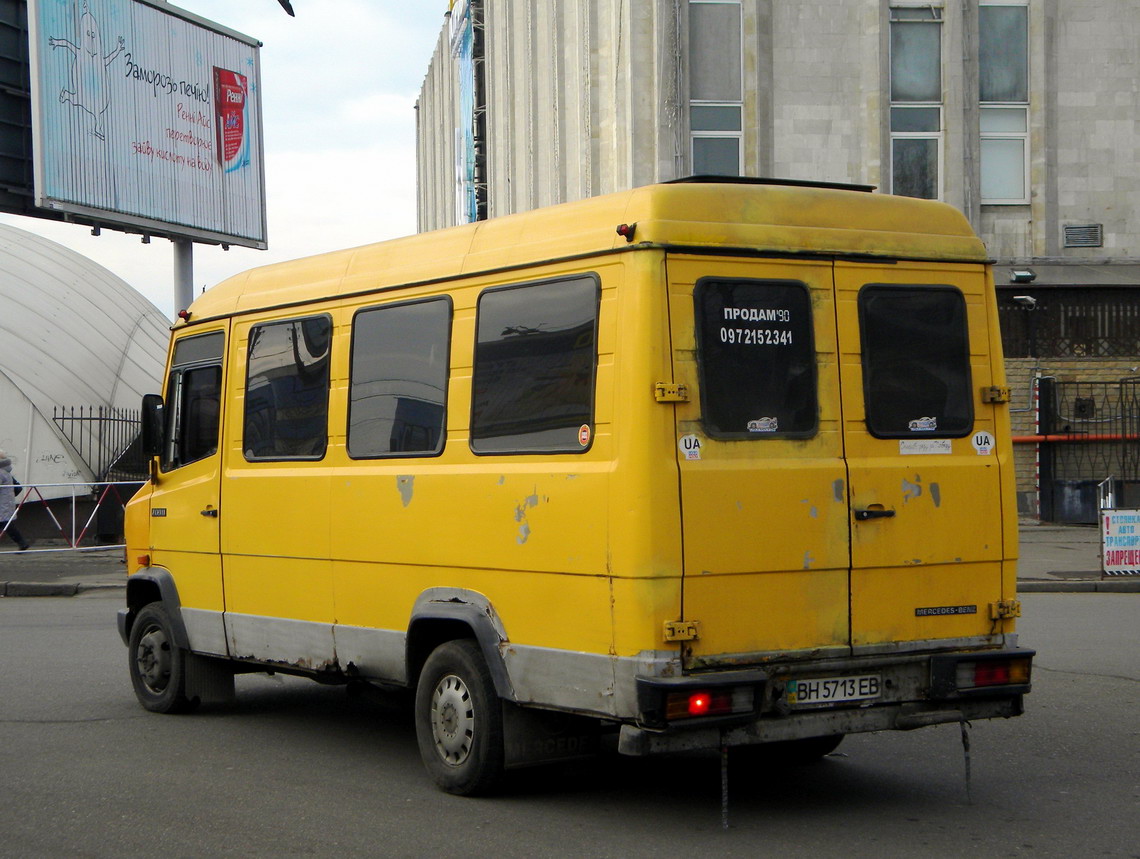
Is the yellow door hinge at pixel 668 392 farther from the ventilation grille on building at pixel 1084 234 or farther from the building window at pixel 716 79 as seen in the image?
the ventilation grille on building at pixel 1084 234

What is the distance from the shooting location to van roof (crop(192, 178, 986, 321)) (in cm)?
602

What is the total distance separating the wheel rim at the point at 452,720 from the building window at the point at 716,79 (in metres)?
22.2

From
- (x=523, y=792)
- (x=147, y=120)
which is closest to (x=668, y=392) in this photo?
(x=523, y=792)

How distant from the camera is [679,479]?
5797 mm

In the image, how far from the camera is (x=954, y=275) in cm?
659

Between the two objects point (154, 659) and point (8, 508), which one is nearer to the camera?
point (154, 659)

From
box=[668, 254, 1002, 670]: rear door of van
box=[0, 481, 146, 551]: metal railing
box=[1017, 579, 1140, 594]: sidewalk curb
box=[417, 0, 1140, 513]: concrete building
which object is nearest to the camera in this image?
box=[668, 254, 1002, 670]: rear door of van

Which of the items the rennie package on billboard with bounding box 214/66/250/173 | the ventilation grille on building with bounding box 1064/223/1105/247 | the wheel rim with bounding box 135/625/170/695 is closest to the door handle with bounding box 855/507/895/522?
the wheel rim with bounding box 135/625/170/695

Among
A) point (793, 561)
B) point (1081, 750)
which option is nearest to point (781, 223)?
point (793, 561)

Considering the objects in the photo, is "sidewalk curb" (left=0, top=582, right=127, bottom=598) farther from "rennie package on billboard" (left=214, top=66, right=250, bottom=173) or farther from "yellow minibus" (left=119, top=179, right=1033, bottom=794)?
"rennie package on billboard" (left=214, top=66, right=250, bottom=173)

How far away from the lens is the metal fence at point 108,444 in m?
30.7

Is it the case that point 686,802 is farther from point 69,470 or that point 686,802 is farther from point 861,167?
point 69,470

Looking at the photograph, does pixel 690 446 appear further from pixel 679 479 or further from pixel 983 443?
pixel 983 443

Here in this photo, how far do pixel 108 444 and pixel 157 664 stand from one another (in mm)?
24760
